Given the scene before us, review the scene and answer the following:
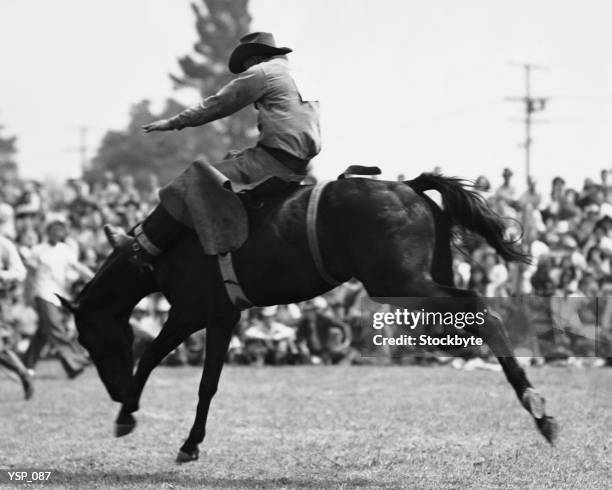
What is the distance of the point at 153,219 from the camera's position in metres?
7.05

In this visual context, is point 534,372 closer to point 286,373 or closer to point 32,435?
point 286,373

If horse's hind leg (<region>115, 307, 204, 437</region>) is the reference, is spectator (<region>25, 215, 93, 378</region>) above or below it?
below

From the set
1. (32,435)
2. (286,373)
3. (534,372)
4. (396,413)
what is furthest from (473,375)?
(32,435)

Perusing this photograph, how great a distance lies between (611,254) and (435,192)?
915 cm

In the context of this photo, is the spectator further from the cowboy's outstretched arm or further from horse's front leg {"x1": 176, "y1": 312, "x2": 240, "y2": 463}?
the cowboy's outstretched arm

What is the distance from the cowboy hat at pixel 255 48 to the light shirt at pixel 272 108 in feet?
0.25

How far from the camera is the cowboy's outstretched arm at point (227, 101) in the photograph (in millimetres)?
6688

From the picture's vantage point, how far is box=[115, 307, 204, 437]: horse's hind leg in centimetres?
711

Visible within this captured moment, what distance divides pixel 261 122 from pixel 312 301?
373 inches

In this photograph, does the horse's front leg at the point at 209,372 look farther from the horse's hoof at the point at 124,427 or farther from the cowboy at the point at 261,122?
the cowboy at the point at 261,122

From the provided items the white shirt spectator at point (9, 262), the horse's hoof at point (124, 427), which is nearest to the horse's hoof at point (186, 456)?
the horse's hoof at point (124, 427)

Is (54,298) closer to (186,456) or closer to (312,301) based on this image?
(312,301)

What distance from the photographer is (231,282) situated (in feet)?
22.5

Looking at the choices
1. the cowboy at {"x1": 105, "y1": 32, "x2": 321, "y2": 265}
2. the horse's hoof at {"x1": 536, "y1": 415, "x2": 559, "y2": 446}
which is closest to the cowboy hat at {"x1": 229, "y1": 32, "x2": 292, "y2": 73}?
the cowboy at {"x1": 105, "y1": 32, "x2": 321, "y2": 265}
